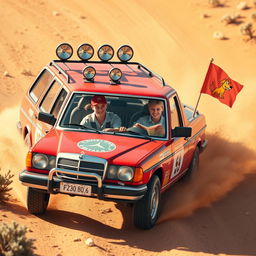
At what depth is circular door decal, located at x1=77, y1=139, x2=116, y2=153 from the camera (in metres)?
9.23

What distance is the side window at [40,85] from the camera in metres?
11.5

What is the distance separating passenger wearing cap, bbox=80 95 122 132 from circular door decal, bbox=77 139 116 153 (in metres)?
0.65

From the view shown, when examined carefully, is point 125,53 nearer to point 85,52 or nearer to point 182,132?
point 85,52

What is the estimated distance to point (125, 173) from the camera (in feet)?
29.5

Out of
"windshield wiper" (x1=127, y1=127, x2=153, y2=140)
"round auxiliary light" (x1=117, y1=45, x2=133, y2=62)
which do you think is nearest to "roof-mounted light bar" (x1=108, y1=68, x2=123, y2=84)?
"windshield wiper" (x1=127, y1=127, x2=153, y2=140)

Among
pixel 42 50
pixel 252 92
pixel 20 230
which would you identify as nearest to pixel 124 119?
pixel 20 230

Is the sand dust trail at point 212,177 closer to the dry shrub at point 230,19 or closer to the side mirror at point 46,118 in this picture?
the side mirror at point 46,118

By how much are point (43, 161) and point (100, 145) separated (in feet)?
2.44

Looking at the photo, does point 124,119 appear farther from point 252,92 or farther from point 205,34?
point 205,34

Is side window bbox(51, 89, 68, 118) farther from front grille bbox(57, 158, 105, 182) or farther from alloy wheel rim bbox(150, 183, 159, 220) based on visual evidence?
alloy wheel rim bbox(150, 183, 159, 220)

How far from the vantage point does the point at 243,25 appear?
75.2 ft

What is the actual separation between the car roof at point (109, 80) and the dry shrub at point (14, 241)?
9.66ft

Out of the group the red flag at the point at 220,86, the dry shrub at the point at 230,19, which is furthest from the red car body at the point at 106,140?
the dry shrub at the point at 230,19

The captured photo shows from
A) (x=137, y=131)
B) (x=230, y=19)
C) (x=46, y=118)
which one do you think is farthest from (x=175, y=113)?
(x=230, y=19)
